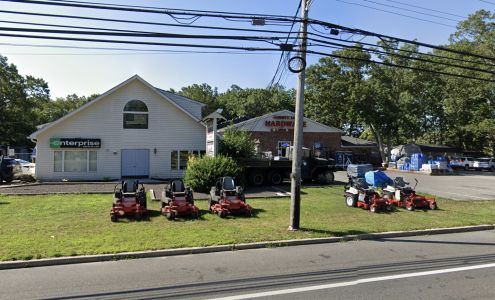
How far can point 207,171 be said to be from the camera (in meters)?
20.5

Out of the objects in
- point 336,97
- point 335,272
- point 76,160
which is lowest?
point 335,272

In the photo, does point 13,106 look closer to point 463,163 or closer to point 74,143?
point 74,143

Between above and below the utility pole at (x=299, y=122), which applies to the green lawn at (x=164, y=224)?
below

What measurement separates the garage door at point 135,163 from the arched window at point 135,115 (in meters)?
1.69

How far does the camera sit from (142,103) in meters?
28.9

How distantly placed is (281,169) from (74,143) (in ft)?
43.6

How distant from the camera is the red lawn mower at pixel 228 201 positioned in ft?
45.5

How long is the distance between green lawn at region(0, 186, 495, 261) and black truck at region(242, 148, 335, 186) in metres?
6.70

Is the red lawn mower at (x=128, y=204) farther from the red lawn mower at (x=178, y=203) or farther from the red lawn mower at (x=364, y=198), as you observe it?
the red lawn mower at (x=364, y=198)

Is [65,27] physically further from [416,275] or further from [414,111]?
[414,111]

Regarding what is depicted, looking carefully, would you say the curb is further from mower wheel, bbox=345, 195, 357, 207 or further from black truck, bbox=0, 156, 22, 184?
black truck, bbox=0, 156, 22, 184

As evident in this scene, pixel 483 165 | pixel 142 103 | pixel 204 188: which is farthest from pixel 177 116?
pixel 483 165

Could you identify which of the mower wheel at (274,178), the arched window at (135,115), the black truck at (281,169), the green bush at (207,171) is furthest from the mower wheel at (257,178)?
the arched window at (135,115)

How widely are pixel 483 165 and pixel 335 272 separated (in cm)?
5079
